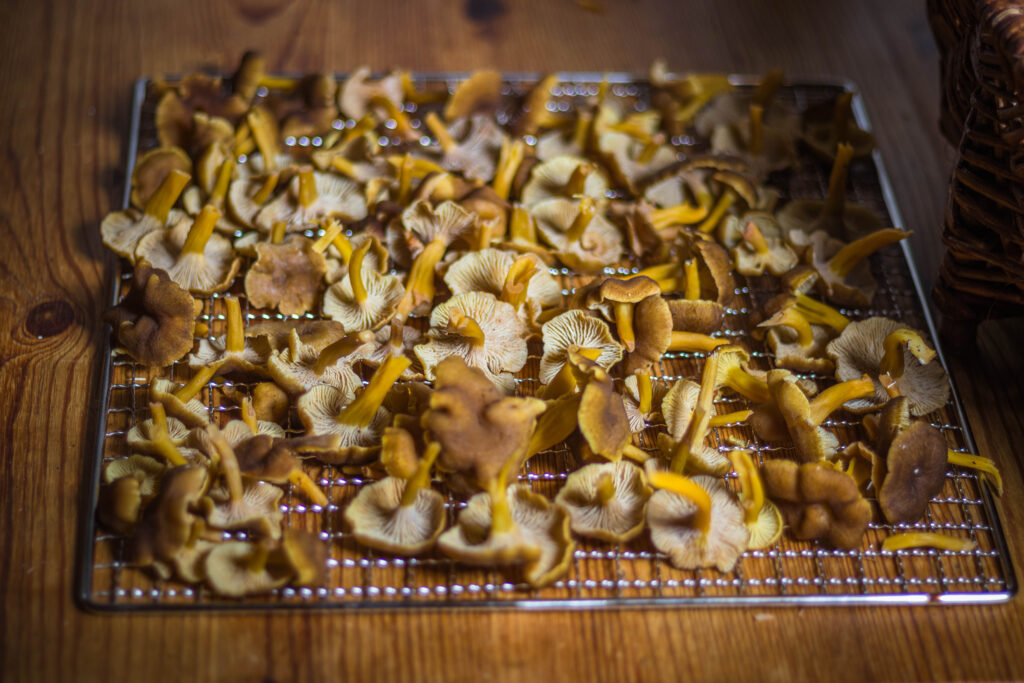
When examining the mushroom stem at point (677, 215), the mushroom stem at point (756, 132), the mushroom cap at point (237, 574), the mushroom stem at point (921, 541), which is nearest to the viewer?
the mushroom cap at point (237, 574)

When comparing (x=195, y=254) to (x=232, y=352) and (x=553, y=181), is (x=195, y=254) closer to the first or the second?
(x=232, y=352)

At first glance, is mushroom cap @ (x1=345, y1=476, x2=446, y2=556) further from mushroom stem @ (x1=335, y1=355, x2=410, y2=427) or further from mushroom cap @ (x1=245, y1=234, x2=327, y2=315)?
mushroom cap @ (x1=245, y1=234, x2=327, y2=315)

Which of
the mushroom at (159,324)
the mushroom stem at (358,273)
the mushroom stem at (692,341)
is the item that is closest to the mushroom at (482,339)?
the mushroom stem at (358,273)

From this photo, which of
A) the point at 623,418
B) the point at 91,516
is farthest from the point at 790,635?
the point at 91,516

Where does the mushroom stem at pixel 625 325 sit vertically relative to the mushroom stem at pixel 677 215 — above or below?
below

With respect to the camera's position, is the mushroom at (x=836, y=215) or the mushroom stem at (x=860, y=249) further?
the mushroom at (x=836, y=215)

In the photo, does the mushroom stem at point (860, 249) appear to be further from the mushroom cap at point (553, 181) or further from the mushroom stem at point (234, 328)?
the mushroom stem at point (234, 328)

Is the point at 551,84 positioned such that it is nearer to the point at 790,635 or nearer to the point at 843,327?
the point at 843,327
